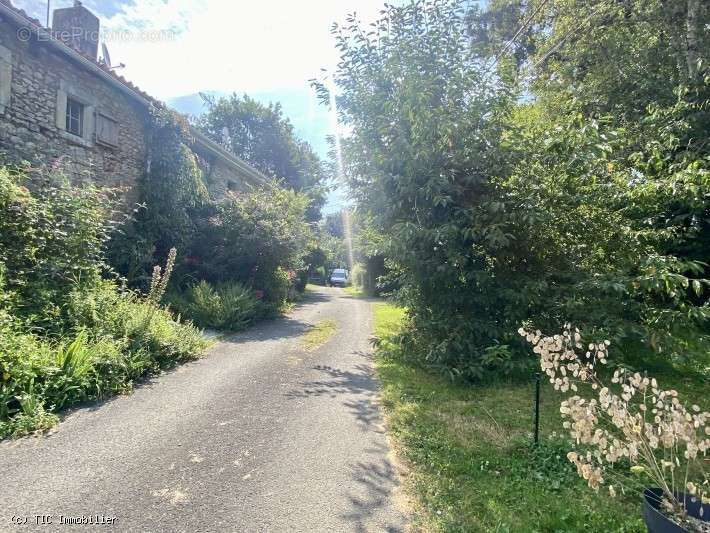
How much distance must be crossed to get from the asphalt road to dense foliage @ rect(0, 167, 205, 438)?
0.33 metres

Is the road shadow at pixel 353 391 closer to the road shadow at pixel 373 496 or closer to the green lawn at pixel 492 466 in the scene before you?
the green lawn at pixel 492 466

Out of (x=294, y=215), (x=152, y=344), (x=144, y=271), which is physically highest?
(x=294, y=215)

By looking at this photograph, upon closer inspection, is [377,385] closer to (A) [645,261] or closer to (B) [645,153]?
(A) [645,261]

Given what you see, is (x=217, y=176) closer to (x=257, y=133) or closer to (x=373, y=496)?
(x=373, y=496)

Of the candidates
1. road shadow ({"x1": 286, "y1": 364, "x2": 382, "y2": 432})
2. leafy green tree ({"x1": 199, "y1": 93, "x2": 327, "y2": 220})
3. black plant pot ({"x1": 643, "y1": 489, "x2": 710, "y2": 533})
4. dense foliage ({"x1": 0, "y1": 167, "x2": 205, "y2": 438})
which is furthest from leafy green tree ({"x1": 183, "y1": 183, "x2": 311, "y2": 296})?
leafy green tree ({"x1": 199, "y1": 93, "x2": 327, "y2": 220})

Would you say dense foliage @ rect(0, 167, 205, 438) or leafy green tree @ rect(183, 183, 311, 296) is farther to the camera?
leafy green tree @ rect(183, 183, 311, 296)

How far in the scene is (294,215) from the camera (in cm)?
1282

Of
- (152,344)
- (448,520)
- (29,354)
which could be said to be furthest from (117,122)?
(448,520)

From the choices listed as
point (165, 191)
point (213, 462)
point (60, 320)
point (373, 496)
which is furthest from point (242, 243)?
point (373, 496)

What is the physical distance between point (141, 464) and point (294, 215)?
10386mm

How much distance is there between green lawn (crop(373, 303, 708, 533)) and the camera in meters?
2.42

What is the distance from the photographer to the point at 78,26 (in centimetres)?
987

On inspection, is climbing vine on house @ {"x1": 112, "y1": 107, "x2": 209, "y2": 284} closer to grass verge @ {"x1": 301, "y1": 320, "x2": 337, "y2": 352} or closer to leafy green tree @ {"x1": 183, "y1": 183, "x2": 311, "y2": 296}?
leafy green tree @ {"x1": 183, "y1": 183, "x2": 311, "y2": 296}

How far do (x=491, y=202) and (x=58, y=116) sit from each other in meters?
8.60
